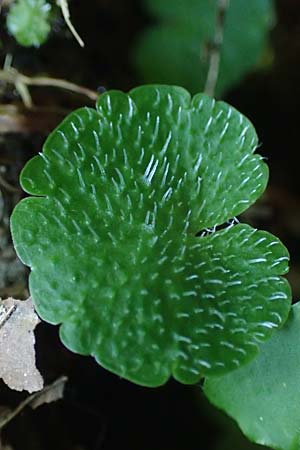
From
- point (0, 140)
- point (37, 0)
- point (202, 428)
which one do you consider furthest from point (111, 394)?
point (37, 0)

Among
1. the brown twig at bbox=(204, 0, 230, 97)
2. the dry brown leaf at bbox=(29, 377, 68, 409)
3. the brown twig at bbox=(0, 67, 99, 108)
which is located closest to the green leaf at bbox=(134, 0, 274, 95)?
the brown twig at bbox=(204, 0, 230, 97)

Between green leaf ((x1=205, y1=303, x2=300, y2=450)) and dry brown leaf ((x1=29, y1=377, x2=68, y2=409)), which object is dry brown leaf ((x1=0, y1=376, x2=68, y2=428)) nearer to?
dry brown leaf ((x1=29, y1=377, x2=68, y2=409))

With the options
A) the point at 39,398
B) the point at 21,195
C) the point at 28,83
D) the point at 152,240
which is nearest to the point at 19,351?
the point at 39,398

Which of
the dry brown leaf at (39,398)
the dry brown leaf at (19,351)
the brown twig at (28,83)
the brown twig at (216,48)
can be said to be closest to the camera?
the dry brown leaf at (19,351)

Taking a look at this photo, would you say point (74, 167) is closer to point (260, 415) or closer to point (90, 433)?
point (260, 415)

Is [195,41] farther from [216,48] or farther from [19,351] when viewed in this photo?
[19,351]

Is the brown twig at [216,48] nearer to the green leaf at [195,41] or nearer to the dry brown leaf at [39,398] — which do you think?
the green leaf at [195,41]

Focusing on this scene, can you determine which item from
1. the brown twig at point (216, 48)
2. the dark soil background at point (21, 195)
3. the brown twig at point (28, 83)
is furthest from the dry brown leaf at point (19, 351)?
the brown twig at point (216, 48)
